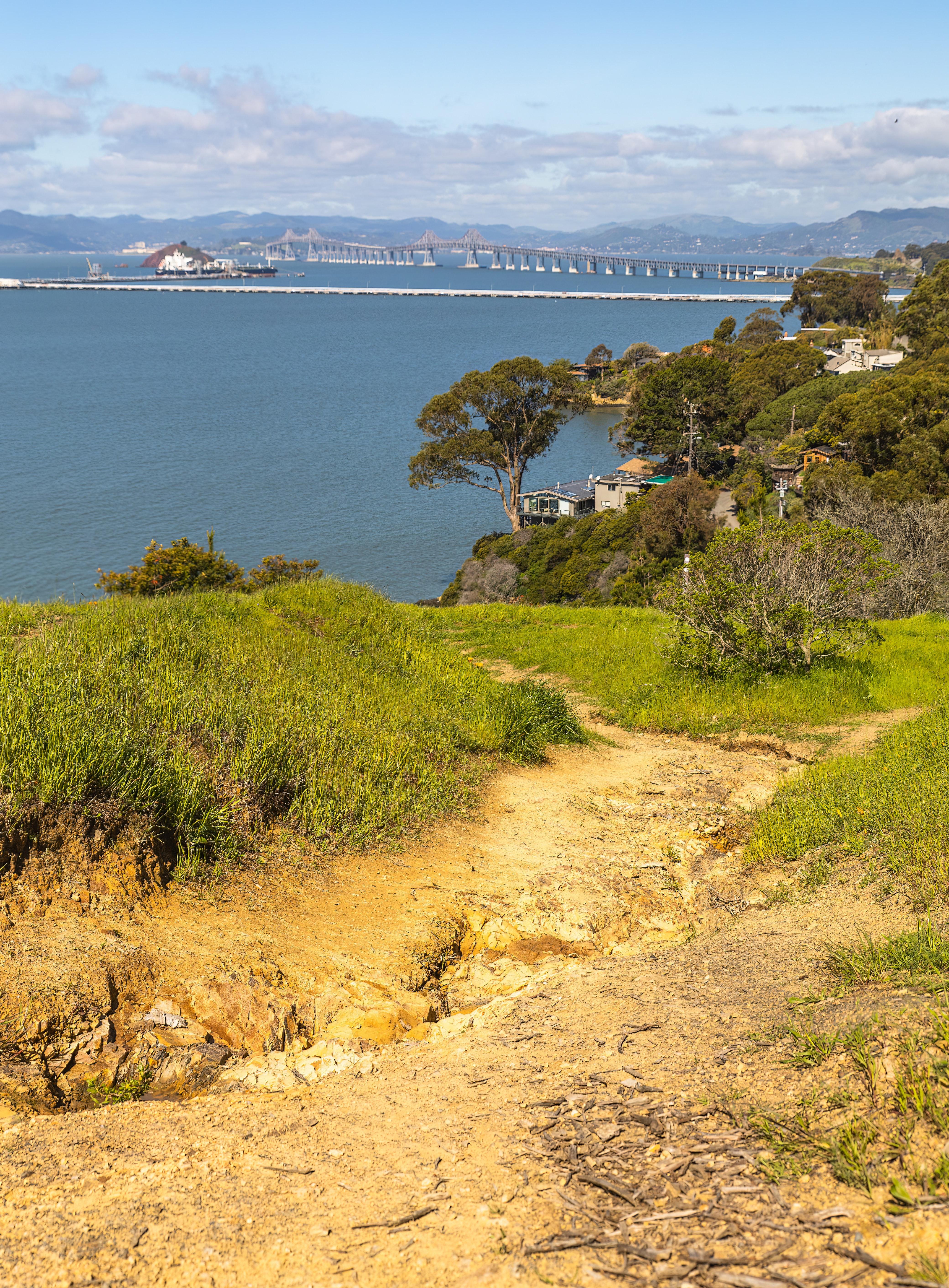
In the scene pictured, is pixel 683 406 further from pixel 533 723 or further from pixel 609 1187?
pixel 609 1187

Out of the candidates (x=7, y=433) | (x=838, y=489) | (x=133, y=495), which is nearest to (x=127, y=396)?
(x=7, y=433)

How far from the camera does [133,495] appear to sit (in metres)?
47.3

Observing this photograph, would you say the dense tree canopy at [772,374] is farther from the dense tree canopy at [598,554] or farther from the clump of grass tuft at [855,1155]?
the clump of grass tuft at [855,1155]

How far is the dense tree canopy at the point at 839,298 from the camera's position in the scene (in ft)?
307

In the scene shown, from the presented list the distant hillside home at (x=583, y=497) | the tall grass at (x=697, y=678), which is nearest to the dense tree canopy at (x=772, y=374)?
the distant hillside home at (x=583, y=497)

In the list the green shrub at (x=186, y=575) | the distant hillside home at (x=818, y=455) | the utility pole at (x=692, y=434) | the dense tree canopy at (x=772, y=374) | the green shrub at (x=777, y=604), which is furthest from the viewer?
the dense tree canopy at (x=772, y=374)

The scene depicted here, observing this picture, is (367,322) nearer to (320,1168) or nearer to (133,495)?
(133,495)

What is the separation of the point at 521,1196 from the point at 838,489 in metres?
30.2

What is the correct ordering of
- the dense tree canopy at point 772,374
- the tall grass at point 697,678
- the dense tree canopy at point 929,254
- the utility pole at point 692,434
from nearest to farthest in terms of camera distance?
the tall grass at point 697,678
the utility pole at point 692,434
the dense tree canopy at point 772,374
the dense tree canopy at point 929,254

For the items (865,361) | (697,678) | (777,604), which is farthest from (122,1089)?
(865,361)

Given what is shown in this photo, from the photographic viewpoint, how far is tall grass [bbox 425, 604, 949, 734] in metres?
10.9

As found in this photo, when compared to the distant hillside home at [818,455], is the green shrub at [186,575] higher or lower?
lower

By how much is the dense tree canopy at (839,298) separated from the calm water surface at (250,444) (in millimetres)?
16868

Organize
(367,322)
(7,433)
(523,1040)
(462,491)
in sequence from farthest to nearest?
1. (367,322)
2. (7,433)
3. (462,491)
4. (523,1040)
